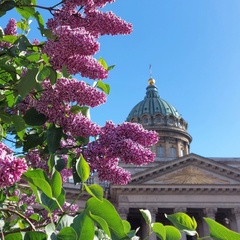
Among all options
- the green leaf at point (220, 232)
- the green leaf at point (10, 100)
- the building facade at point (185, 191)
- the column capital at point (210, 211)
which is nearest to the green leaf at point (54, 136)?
the green leaf at point (10, 100)

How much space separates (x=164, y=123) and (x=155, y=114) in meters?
1.91

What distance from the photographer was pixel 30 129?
362 cm

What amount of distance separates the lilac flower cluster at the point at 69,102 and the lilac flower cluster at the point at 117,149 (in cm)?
10

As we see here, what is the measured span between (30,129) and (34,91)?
36.9 inches

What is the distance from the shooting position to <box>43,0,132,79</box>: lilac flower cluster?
7.88 feet

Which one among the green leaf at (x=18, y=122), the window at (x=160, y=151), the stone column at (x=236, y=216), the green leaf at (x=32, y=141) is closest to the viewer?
the green leaf at (x=18, y=122)

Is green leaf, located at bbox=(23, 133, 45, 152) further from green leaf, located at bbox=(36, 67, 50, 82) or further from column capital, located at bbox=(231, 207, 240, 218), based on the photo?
column capital, located at bbox=(231, 207, 240, 218)

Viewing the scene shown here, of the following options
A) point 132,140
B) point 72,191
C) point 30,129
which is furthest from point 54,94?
point 72,191

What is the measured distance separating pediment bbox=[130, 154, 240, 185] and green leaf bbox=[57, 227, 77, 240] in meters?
29.1

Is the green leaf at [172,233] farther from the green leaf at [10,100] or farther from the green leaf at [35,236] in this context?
the green leaf at [10,100]

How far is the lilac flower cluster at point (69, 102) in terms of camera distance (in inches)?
98.5

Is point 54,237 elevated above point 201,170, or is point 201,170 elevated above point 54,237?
point 201,170

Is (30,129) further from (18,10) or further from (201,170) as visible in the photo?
(201,170)

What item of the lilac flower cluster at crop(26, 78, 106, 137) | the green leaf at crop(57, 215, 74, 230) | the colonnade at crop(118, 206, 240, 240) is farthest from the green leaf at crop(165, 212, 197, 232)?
the colonnade at crop(118, 206, 240, 240)
